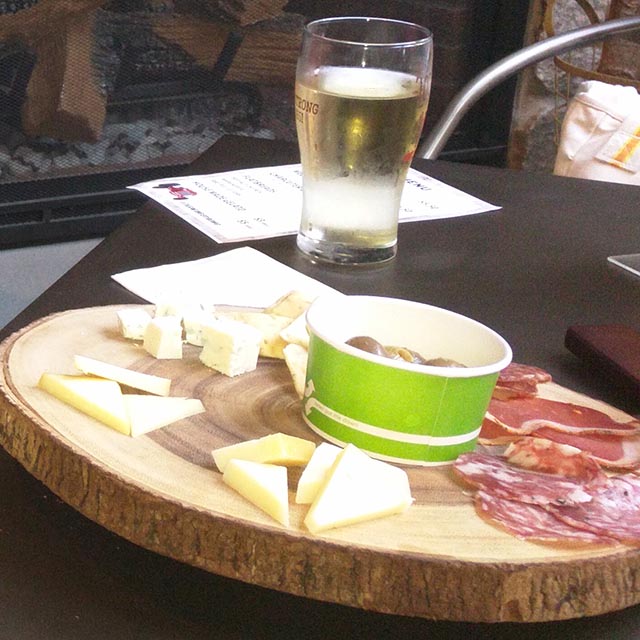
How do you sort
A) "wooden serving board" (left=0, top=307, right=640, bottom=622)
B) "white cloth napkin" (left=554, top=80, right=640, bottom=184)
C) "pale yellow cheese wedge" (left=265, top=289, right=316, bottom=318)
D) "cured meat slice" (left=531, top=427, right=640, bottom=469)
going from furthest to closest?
"white cloth napkin" (left=554, top=80, right=640, bottom=184) → "pale yellow cheese wedge" (left=265, top=289, right=316, bottom=318) → "cured meat slice" (left=531, top=427, right=640, bottom=469) → "wooden serving board" (left=0, top=307, right=640, bottom=622)

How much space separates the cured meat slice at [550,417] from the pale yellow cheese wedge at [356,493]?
96mm

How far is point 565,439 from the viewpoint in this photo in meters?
0.56

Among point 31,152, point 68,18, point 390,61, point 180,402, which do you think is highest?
point 390,61

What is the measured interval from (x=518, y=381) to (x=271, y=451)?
0.60 ft

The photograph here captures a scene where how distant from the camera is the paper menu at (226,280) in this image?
0.78m

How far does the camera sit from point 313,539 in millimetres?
432

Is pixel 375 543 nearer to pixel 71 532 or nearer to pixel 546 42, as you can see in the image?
pixel 71 532

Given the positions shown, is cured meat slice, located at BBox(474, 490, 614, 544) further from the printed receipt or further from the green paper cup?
the printed receipt

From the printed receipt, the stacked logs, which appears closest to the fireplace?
the stacked logs

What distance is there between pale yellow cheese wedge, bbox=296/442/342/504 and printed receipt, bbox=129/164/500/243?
1.43ft

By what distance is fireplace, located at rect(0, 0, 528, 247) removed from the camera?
6.91 ft

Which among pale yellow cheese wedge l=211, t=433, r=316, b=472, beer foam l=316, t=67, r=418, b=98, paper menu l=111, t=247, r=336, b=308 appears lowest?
paper menu l=111, t=247, r=336, b=308

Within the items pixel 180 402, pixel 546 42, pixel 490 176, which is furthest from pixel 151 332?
pixel 546 42

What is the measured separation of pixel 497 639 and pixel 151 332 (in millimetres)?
252
